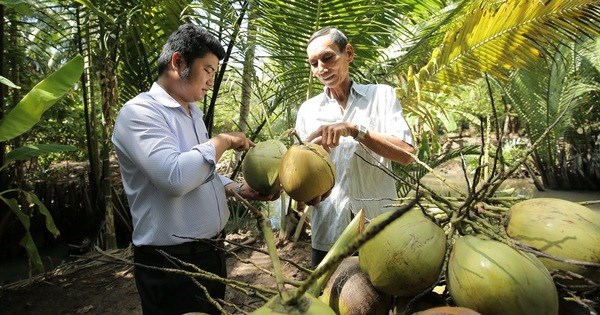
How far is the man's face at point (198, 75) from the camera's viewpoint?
166 cm

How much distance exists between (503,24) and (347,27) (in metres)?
0.99

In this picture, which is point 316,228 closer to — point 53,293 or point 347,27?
point 347,27

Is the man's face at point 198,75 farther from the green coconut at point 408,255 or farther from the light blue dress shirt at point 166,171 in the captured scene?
the green coconut at point 408,255

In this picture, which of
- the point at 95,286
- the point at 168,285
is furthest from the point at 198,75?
the point at 95,286

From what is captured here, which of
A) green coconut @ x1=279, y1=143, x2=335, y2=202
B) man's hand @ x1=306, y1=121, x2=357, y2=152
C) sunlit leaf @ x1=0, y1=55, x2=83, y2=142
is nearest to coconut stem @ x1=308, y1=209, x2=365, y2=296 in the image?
green coconut @ x1=279, y1=143, x2=335, y2=202

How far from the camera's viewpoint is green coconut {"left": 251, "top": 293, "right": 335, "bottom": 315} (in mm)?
579

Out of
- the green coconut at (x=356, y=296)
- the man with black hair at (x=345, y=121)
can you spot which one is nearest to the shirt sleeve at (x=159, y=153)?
the man with black hair at (x=345, y=121)

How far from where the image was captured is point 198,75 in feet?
5.49

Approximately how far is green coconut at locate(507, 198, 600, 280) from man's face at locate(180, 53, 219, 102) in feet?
4.10

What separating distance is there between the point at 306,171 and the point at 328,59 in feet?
2.34

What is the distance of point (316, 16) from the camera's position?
9.70 feet

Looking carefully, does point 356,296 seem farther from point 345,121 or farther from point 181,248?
point 345,121

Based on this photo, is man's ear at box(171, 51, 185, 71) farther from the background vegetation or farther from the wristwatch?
the wristwatch

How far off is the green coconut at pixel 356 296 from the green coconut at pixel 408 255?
0.05 m
